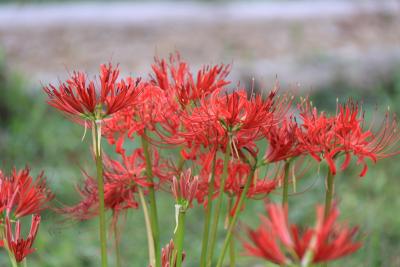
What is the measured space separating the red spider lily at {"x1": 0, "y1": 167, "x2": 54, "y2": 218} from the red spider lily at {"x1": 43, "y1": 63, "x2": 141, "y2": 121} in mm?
192

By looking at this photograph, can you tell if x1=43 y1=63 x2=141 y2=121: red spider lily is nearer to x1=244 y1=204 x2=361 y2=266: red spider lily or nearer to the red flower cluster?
the red flower cluster

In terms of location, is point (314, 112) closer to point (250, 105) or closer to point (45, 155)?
point (250, 105)

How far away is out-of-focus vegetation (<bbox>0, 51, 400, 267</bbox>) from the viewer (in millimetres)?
3619

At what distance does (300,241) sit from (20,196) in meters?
0.70

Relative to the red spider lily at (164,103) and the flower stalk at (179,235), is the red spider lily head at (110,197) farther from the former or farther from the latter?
the flower stalk at (179,235)

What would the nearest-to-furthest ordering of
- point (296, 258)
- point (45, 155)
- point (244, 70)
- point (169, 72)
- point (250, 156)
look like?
point (296, 258) < point (250, 156) < point (169, 72) < point (45, 155) < point (244, 70)

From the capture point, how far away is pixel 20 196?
5.44 feet

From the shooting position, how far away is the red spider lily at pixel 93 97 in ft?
5.10

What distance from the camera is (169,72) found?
1.92 meters

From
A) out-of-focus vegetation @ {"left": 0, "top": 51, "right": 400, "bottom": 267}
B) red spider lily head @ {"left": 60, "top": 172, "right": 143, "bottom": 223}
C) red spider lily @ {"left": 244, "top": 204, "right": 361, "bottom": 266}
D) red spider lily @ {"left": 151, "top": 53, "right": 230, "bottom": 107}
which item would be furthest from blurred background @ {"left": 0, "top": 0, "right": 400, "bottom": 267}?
red spider lily @ {"left": 244, "top": 204, "right": 361, "bottom": 266}

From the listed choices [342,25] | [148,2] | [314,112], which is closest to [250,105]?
[314,112]

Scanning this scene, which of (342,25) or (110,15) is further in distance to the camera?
(110,15)

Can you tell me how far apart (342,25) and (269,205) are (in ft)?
23.1

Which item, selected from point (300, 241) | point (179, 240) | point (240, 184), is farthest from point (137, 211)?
point (300, 241)
